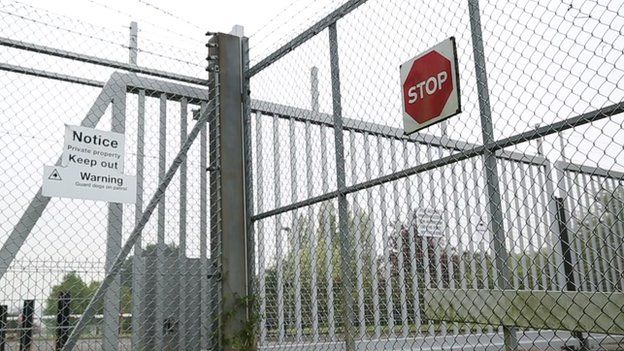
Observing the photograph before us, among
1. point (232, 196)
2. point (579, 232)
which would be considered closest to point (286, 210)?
point (232, 196)

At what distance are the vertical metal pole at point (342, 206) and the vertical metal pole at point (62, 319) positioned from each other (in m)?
1.78

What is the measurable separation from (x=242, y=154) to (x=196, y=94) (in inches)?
24.8

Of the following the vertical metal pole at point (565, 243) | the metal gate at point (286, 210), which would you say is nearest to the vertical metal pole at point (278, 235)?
the metal gate at point (286, 210)

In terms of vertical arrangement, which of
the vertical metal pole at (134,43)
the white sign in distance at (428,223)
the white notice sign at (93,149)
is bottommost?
the white sign in distance at (428,223)

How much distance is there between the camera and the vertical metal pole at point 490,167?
2.59 meters

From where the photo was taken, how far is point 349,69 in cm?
372

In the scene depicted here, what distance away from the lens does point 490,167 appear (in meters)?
2.72

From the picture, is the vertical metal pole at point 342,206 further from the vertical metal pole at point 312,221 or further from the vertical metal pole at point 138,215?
the vertical metal pole at point 138,215

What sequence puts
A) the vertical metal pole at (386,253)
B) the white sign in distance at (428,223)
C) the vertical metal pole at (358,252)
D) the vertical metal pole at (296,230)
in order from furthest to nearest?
the white sign in distance at (428,223) < the vertical metal pole at (386,253) < the vertical metal pole at (358,252) < the vertical metal pole at (296,230)

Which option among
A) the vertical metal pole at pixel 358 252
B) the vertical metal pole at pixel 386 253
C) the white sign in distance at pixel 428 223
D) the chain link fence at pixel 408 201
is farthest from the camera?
the white sign in distance at pixel 428 223

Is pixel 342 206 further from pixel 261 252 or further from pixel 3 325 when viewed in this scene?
pixel 3 325

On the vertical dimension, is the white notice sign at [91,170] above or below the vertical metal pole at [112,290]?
above

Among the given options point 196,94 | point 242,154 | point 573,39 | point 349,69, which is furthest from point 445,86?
point 196,94

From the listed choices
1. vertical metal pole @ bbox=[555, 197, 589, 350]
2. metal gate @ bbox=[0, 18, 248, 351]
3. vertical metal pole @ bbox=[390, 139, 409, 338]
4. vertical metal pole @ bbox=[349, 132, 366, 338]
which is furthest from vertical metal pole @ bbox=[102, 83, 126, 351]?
vertical metal pole @ bbox=[555, 197, 589, 350]
